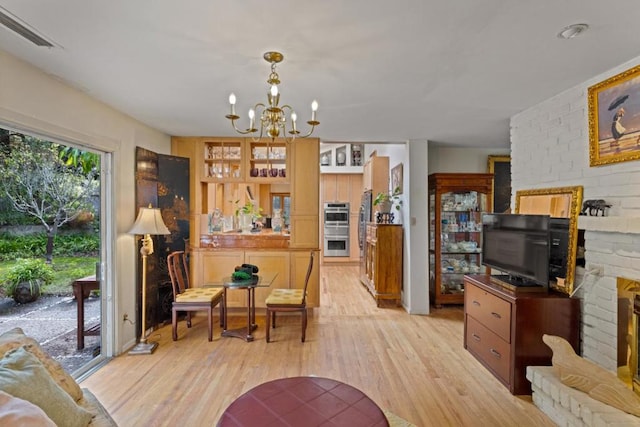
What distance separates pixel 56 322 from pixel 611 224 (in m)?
4.53

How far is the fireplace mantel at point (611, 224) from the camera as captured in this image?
2.08 metres

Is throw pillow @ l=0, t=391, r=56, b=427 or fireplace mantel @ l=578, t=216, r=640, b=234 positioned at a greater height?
fireplace mantel @ l=578, t=216, r=640, b=234

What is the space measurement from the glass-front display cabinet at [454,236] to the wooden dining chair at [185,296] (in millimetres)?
3103

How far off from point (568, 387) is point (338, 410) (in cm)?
170

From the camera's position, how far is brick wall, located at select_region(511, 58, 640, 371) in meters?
2.24

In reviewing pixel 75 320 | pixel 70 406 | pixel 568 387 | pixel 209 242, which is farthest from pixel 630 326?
pixel 75 320

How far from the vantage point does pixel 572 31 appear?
1849 millimetres

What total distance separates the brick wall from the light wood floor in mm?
796

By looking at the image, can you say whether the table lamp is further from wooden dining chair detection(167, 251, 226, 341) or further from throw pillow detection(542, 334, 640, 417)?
throw pillow detection(542, 334, 640, 417)

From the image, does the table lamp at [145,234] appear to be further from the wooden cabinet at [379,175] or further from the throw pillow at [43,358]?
the wooden cabinet at [379,175]

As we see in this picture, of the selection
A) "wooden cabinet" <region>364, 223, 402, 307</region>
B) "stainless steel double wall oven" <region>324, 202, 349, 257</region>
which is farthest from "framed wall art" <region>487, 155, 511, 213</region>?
"stainless steel double wall oven" <region>324, 202, 349, 257</region>

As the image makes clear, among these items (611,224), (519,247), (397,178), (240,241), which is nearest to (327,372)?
(519,247)

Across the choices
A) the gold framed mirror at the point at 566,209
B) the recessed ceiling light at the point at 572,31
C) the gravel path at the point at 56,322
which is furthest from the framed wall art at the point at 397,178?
the gravel path at the point at 56,322

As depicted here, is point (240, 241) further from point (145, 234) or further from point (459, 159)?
point (459, 159)
